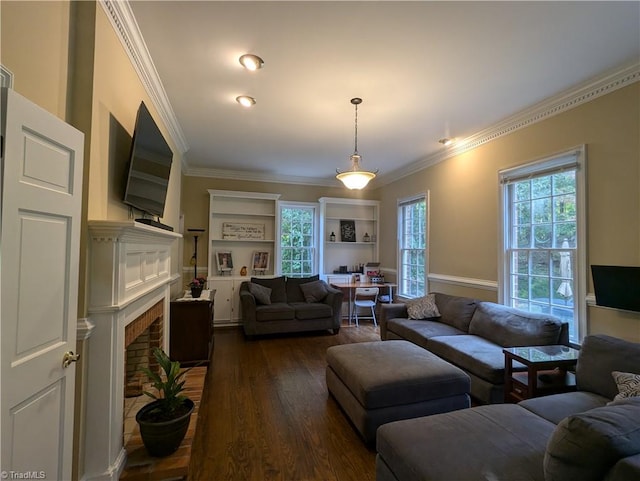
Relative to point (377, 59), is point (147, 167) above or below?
below

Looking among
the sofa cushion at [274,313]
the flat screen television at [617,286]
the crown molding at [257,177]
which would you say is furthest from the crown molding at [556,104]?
the sofa cushion at [274,313]

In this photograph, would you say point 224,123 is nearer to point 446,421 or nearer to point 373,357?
point 373,357

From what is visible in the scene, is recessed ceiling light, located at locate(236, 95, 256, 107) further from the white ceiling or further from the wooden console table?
the wooden console table

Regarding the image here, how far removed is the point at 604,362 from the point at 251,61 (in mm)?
3241

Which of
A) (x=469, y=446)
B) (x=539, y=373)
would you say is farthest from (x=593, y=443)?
(x=539, y=373)

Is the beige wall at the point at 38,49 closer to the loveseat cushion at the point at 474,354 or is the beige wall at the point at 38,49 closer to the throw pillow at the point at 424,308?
the loveseat cushion at the point at 474,354

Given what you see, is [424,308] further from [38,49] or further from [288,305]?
[38,49]

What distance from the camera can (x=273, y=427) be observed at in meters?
2.41

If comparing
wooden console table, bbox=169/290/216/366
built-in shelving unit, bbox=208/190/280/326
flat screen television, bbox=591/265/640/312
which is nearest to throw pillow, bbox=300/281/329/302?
built-in shelving unit, bbox=208/190/280/326

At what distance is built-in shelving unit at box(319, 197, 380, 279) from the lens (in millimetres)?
6316

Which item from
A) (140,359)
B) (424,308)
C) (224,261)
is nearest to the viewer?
(140,359)

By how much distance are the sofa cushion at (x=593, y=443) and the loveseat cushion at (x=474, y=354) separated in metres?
1.58

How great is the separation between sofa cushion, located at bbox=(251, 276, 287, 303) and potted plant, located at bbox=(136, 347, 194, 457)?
319 centimetres

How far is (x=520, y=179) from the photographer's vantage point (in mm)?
3312
